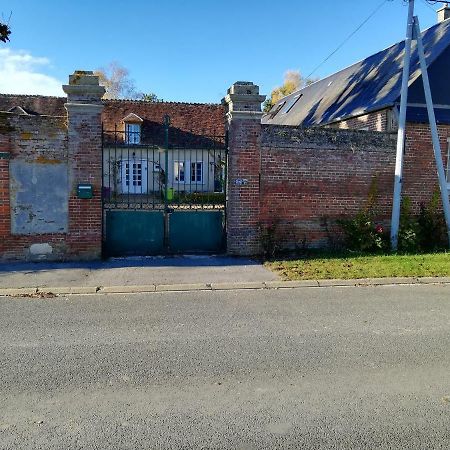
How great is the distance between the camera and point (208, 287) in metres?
7.49

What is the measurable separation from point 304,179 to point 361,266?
2581 millimetres

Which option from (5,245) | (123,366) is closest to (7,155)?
(5,245)

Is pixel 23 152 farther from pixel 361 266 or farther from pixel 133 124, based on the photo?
pixel 133 124

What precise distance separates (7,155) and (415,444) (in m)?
8.75

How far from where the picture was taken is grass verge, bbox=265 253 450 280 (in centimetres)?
820

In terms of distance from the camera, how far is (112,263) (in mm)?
9086

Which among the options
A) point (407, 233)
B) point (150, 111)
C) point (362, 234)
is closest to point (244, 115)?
point (362, 234)

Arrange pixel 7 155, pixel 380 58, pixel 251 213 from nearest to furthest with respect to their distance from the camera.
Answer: pixel 7 155 → pixel 251 213 → pixel 380 58

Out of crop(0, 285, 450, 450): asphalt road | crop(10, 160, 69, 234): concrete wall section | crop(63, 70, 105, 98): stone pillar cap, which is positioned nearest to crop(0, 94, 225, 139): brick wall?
crop(63, 70, 105, 98): stone pillar cap

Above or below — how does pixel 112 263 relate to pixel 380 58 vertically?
below

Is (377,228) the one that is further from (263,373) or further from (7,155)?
(7,155)

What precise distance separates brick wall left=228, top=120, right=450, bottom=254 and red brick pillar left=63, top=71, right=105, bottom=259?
2.98 meters

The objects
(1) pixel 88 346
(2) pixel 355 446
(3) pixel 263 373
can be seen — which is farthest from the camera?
(1) pixel 88 346

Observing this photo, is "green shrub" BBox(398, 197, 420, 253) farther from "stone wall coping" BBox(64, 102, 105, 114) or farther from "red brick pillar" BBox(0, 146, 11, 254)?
"red brick pillar" BBox(0, 146, 11, 254)
